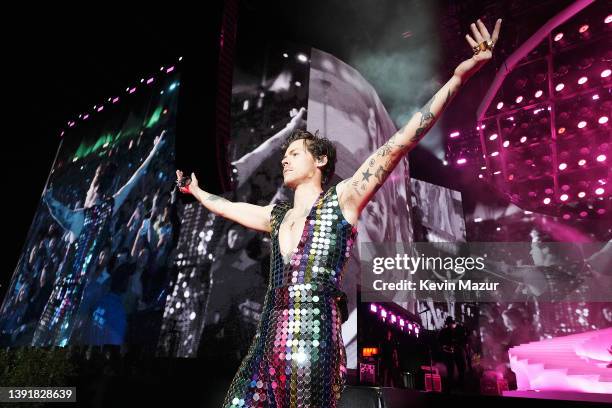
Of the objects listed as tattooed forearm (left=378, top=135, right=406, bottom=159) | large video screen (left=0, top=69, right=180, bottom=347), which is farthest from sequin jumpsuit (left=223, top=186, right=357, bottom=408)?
large video screen (left=0, top=69, right=180, bottom=347)

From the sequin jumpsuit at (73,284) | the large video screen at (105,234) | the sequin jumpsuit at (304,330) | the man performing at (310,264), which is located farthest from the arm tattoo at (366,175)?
the sequin jumpsuit at (73,284)

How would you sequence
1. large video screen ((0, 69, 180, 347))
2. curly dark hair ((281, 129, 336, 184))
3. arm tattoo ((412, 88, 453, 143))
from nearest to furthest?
1. arm tattoo ((412, 88, 453, 143))
2. curly dark hair ((281, 129, 336, 184))
3. large video screen ((0, 69, 180, 347))

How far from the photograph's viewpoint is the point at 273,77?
816 centimetres

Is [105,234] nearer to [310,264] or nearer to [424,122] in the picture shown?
[310,264]

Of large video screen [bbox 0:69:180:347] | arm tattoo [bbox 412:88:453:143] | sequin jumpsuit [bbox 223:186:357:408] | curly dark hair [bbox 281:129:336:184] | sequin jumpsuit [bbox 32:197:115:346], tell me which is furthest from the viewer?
sequin jumpsuit [bbox 32:197:115:346]

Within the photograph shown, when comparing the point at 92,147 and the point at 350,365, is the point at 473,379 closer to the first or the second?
the point at 350,365

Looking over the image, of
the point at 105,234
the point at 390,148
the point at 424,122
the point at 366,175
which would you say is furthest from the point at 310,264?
the point at 105,234

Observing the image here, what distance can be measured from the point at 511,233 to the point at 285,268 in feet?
38.1

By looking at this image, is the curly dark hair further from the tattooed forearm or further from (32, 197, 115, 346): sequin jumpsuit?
(32, 197, 115, 346): sequin jumpsuit

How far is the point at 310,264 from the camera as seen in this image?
168cm

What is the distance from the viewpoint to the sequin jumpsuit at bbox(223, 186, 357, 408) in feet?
4.79

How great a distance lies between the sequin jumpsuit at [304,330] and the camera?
4.79ft

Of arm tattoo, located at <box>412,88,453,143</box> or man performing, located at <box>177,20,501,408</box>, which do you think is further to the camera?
arm tattoo, located at <box>412,88,453,143</box>

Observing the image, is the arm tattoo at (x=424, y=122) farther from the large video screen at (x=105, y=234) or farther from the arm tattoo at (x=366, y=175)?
the large video screen at (x=105, y=234)
